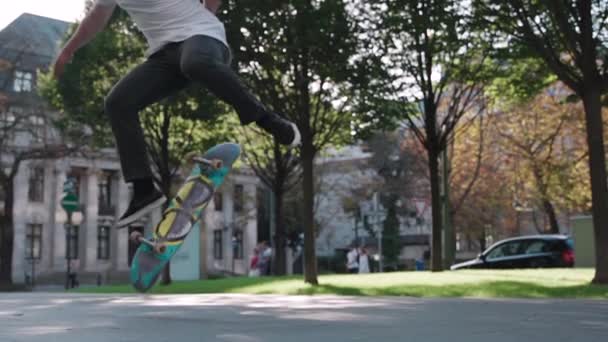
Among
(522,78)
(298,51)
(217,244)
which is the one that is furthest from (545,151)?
(217,244)

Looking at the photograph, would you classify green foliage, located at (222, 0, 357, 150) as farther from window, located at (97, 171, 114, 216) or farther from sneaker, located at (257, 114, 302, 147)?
window, located at (97, 171, 114, 216)

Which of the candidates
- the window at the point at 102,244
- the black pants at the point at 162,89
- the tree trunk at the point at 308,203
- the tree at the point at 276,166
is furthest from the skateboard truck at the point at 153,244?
the window at the point at 102,244

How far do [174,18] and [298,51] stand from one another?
38.2 feet

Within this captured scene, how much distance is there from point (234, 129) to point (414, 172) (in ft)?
78.5

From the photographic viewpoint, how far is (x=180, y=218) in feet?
17.8

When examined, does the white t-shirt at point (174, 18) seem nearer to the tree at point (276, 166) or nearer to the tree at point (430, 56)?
the tree at point (430, 56)

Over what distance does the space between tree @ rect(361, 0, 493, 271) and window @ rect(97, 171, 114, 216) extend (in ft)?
148

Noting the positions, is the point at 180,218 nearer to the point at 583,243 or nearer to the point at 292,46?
the point at 292,46

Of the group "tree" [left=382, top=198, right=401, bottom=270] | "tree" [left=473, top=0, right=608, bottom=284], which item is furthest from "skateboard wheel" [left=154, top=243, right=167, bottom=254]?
"tree" [left=382, top=198, right=401, bottom=270]

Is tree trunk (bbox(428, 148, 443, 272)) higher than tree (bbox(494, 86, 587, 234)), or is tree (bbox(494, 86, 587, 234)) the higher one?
tree (bbox(494, 86, 587, 234))

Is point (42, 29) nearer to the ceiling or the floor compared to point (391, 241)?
nearer to the ceiling

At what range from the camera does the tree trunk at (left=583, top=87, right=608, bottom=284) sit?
45.1ft

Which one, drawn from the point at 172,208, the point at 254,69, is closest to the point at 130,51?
the point at 254,69

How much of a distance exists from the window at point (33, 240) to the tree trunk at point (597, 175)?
5052cm
